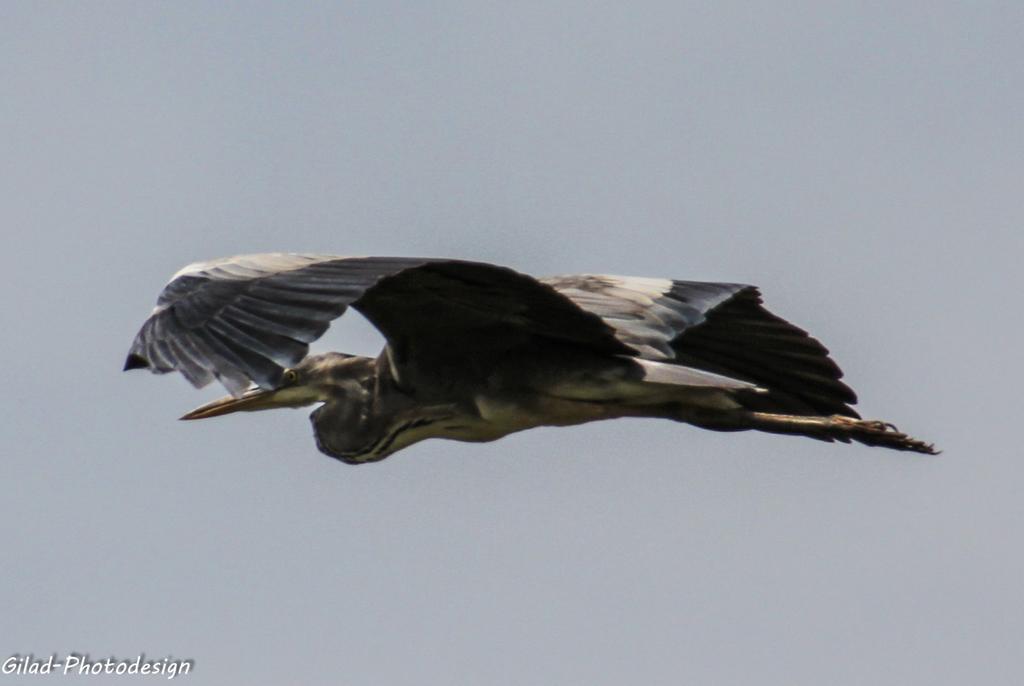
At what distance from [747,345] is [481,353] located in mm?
1068

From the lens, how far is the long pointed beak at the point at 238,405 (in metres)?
7.60

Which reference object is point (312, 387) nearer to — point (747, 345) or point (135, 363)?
point (135, 363)

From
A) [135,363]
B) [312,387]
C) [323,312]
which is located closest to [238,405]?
[312,387]

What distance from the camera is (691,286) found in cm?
728

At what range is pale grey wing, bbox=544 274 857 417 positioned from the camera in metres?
7.18

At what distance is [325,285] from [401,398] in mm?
A: 1473

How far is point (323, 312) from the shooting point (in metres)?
5.42

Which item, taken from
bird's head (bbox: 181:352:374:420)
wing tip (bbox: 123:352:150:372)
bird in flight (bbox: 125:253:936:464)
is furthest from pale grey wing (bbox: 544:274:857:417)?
wing tip (bbox: 123:352:150:372)

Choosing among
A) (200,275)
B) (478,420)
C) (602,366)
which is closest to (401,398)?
(478,420)

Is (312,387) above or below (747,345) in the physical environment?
below

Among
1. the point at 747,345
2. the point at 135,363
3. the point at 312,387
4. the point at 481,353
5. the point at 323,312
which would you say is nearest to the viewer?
the point at 323,312

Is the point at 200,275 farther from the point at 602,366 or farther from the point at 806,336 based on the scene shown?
the point at 806,336

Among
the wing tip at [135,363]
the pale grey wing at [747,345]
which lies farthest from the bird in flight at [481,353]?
the wing tip at [135,363]

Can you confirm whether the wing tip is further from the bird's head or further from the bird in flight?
the bird's head
